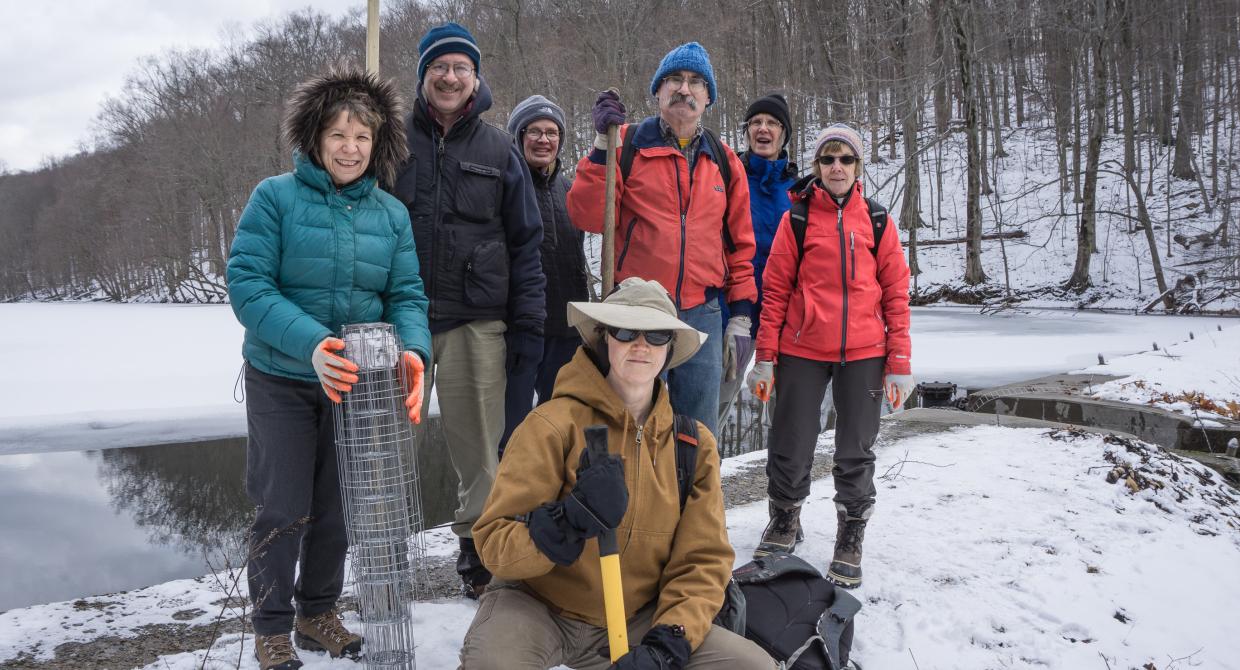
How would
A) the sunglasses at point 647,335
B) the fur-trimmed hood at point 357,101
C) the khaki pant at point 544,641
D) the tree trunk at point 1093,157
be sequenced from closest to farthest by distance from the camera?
the khaki pant at point 544,641 → the sunglasses at point 647,335 → the fur-trimmed hood at point 357,101 → the tree trunk at point 1093,157

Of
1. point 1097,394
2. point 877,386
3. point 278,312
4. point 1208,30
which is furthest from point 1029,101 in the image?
point 278,312

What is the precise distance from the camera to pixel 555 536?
1.98 metres

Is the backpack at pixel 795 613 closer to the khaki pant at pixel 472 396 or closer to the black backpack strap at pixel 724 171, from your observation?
the khaki pant at pixel 472 396

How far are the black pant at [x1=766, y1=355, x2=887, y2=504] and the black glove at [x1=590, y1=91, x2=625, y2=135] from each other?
54.5 inches

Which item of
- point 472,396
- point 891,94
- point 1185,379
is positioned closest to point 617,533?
point 472,396

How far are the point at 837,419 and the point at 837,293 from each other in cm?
62

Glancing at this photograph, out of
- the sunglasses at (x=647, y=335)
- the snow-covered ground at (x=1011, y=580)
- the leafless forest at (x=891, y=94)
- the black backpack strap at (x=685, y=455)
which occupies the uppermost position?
the leafless forest at (x=891, y=94)

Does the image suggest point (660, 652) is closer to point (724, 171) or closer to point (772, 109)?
point (724, 171)

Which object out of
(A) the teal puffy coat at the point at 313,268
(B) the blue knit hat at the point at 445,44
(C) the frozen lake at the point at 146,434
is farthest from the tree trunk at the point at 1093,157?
(A) the teal puffy coat at the point at 313,268

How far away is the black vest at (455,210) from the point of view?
3115mm

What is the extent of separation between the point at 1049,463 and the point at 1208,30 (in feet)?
80.4

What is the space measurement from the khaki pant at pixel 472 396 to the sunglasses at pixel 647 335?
110 centimetres

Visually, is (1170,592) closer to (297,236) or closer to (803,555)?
(803,555)

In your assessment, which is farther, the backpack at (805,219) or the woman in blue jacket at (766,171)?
the woman in blue jacket at (766,171)
